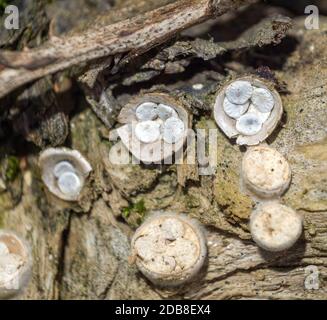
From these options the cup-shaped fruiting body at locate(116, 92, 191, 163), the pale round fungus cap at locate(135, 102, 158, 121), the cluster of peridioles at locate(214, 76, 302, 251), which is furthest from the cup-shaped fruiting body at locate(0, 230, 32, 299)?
the cluster of peridioles at locate(214, 76, 302, 251)

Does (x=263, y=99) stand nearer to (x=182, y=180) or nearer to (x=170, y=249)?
(x=182, y=180)

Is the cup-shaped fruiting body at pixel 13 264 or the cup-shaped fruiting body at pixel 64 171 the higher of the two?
the cup-shaped fruiting body at pixel 64 171

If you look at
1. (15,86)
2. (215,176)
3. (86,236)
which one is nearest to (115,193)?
(86,236)

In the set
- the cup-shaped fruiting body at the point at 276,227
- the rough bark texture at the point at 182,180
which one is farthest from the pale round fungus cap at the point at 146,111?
the cup-shaped fruiting body at the point at 276,227

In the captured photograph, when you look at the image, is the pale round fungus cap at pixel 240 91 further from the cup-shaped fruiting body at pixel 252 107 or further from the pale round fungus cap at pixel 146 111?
the pale round fungus cap at pixel 146 111

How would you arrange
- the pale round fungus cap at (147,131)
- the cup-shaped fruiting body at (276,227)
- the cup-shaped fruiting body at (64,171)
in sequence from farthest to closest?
the cup-shaped fruiting body at (64,171) < the pale round fungus cap at (147,131) < the cup-shaped fruiting body at (276,227)

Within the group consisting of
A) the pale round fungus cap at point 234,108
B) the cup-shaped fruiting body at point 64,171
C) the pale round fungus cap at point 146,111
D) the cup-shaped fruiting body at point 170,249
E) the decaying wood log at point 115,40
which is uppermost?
the decaying wood log at point 115,40

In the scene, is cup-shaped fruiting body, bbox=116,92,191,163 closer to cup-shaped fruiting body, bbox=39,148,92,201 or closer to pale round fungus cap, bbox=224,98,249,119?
pale round fungus cap, bbox=224,98,249,119

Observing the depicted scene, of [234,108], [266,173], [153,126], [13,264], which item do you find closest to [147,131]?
[153,126]
